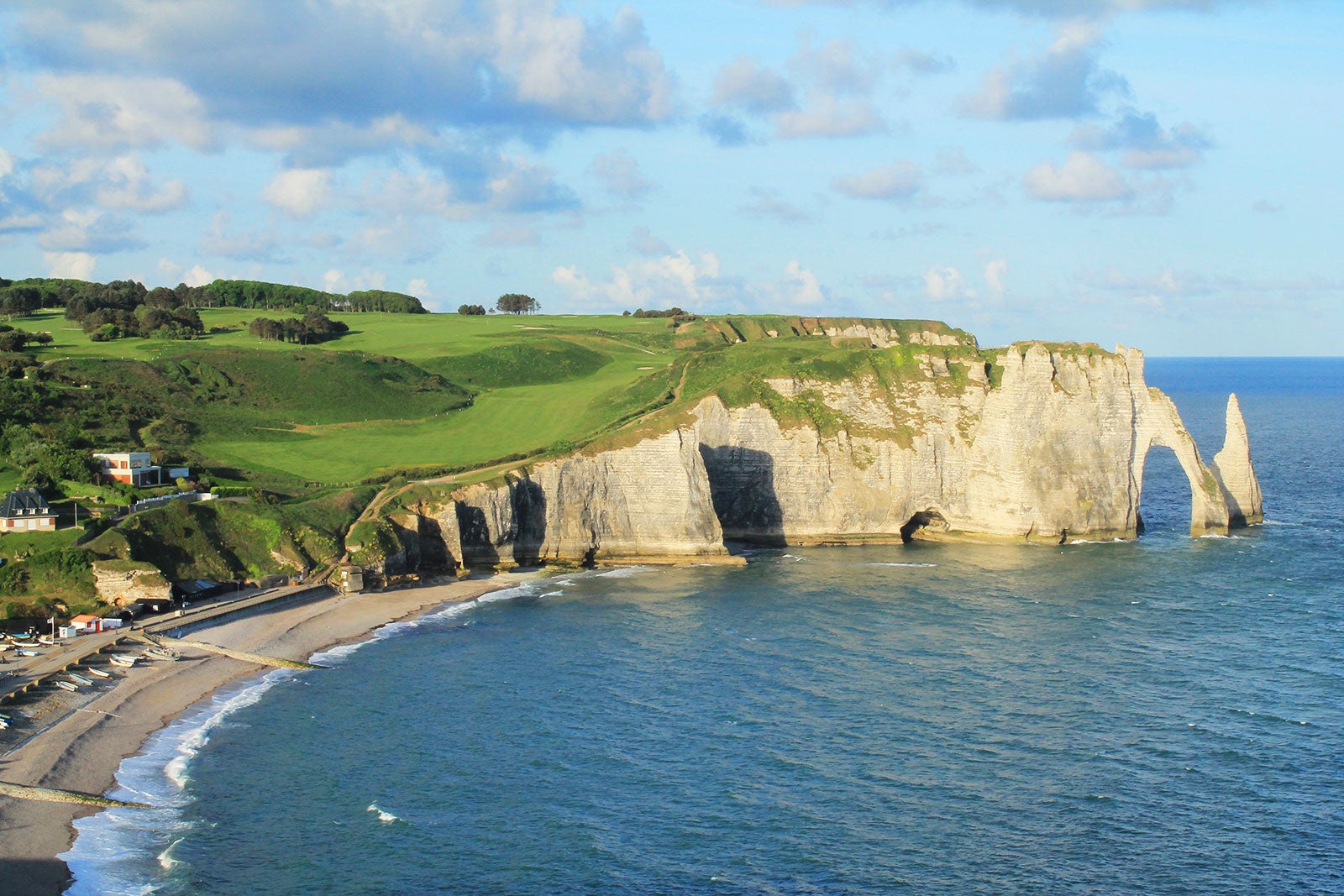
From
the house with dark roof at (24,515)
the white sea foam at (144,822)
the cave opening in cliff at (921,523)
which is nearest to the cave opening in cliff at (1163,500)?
the cave opening in cliff at (921,523)

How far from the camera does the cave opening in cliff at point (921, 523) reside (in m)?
82.4

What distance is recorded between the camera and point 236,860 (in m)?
32.3

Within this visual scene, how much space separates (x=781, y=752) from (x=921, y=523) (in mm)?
46116

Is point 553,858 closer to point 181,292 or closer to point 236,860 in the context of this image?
point 236,860

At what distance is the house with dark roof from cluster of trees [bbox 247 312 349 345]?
65.8 meters

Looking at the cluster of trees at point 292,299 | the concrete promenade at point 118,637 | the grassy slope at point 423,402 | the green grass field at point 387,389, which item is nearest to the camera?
the concrete promenade at point 118,637

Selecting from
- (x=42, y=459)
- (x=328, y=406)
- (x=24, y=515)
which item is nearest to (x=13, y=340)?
(x=328, y=406)

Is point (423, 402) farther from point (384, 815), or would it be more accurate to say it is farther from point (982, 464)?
point (384, 815)

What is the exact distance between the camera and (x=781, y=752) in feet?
134

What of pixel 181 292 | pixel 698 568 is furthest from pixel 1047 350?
pixel 181 292

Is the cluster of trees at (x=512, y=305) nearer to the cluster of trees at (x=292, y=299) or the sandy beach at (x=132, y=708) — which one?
the cluster of trees at (x=292, y=299)

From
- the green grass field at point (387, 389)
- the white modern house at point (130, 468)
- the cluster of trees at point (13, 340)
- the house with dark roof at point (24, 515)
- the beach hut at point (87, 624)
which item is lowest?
the beach hut at point (87, 624)

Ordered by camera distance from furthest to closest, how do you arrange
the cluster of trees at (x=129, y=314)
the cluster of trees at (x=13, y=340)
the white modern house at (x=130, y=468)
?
the cluster of trees at (x=129, y=314)
the cluster of trees at (x=13, y=340)
the white modern house at (x=130, y=468)

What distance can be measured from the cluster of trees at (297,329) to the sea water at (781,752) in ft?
237
